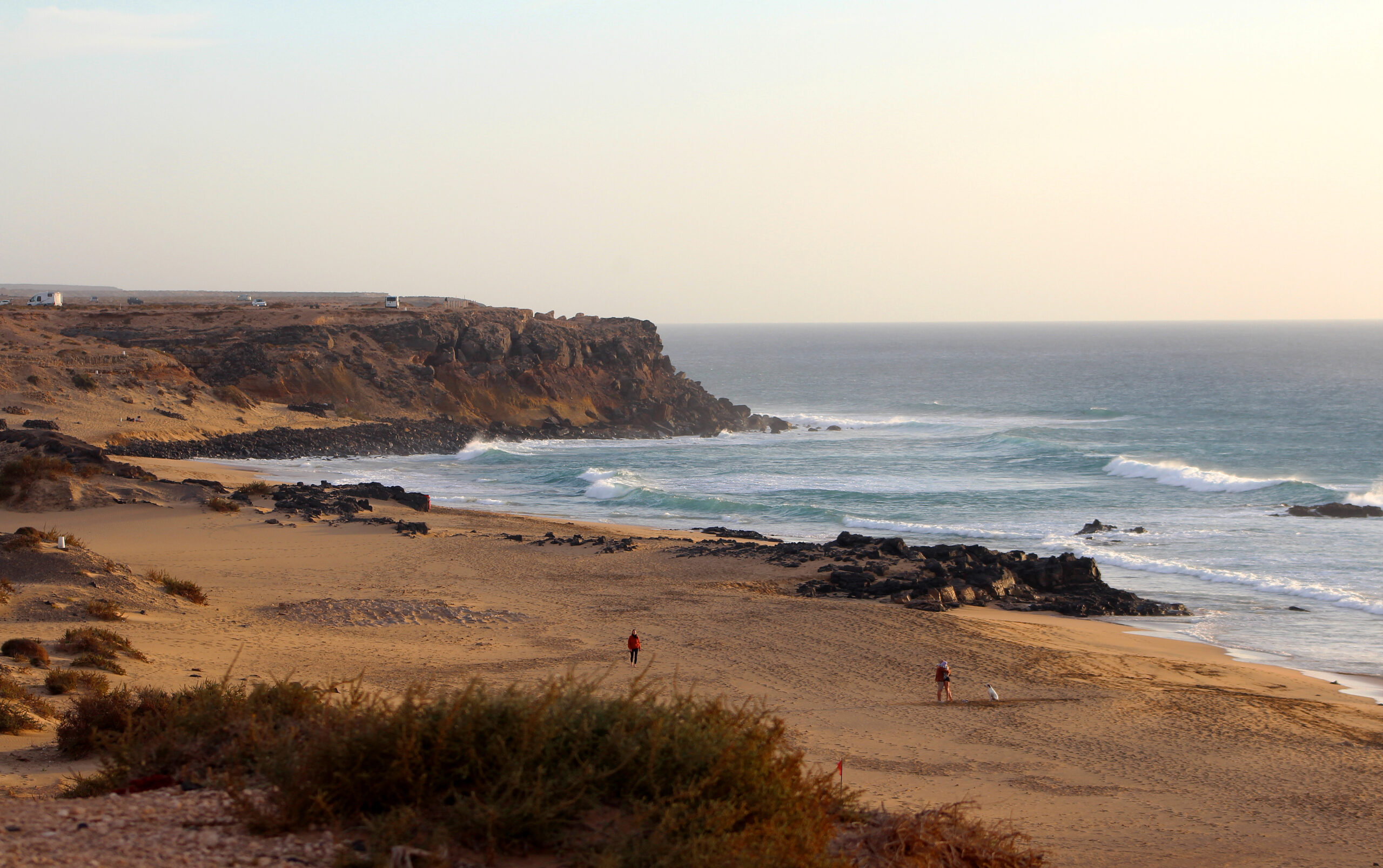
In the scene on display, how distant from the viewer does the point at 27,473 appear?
28.9 meters

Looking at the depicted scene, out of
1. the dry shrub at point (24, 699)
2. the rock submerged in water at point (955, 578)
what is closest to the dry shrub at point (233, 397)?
the rock submerged in water at point (955, 578)

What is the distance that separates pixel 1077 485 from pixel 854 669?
3066 centimetres

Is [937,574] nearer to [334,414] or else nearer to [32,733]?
[32,733]

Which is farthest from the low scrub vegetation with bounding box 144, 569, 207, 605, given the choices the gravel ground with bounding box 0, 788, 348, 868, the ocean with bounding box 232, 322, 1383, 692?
the ocean with bounding box 232, 322, 1383, 692

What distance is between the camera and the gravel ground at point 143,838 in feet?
19.9

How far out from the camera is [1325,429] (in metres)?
64.3

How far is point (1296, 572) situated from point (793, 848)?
86.6 feet

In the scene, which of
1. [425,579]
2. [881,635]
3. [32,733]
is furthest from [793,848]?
[425,579]

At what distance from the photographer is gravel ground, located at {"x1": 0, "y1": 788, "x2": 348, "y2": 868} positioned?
6.06 m

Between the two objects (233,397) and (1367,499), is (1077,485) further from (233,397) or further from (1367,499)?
(233,397)

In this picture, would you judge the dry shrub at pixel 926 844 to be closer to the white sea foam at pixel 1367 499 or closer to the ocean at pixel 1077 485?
the ocean at pixel 1077 485

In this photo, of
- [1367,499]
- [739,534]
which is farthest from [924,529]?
[1367,499]

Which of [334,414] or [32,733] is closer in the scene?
[32,733]

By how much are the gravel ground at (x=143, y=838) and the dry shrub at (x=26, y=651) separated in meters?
7.00
